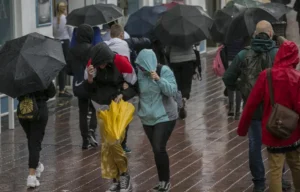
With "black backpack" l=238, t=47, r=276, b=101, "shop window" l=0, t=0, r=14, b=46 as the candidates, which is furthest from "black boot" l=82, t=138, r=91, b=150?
Answer: "shop window" l=0, t=0, r=14, b=46

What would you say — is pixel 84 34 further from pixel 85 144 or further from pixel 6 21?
pixel 6 21

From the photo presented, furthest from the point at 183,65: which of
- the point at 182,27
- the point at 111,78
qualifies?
the point at 111,78

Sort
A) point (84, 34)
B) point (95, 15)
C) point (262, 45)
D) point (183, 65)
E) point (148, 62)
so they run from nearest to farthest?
point (262, 45)
point (148, 62)
point (84, 34)
point (95, 15)
point (183, 65)

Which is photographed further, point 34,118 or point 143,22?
point 143,22

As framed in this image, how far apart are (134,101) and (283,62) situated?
899cm

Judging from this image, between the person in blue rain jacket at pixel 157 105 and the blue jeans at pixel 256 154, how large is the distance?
0.95 metres

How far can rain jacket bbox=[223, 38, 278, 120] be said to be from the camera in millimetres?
10891

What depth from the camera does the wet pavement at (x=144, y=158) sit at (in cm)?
1201

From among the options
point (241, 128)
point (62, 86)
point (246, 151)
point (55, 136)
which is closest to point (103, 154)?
point (241, 128)

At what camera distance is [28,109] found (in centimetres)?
1152

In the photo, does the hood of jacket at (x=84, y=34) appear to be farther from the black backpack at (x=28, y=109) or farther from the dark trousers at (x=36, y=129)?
the black backpack at (x=28, y=109)

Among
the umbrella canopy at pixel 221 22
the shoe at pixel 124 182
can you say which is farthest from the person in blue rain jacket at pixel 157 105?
the umbrella canopy at pixel 221 22

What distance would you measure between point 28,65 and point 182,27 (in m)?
5.77

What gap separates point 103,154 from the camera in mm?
11352
